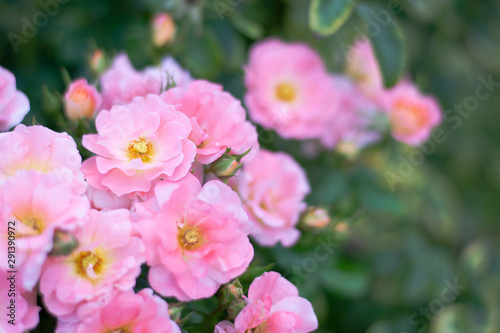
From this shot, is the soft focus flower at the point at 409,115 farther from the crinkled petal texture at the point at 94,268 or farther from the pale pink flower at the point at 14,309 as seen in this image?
the pale pink flower at the point at 14,309

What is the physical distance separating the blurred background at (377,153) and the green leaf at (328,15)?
150 millimetres

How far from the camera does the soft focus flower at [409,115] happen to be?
118cm

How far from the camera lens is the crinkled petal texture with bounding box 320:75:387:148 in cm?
117

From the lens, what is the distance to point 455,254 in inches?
63.1

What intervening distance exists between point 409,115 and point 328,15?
358mm

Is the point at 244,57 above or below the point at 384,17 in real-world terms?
below

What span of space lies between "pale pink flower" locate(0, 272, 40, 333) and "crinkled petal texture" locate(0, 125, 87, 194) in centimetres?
13

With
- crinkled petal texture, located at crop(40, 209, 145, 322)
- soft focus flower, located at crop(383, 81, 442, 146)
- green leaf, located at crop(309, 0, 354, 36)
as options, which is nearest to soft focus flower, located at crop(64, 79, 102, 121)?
crinkled petal texture, located at crop(40, 209, 145, 322)

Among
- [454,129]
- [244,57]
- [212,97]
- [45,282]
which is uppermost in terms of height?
[212,97]

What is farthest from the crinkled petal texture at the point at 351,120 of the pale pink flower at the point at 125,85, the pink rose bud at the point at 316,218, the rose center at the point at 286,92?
the pale pink flower at the point at 125,85

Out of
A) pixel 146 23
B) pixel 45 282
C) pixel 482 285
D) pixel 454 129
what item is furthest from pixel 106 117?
pixel 454 129

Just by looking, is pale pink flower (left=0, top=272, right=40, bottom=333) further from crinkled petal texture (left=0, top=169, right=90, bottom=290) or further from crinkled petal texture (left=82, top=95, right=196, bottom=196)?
crinkled petal texture (left=82, top=95, right=196, bottom=196)

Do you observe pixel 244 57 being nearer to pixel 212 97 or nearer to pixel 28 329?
pixel 212 97

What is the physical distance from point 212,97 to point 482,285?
109 centimetres
